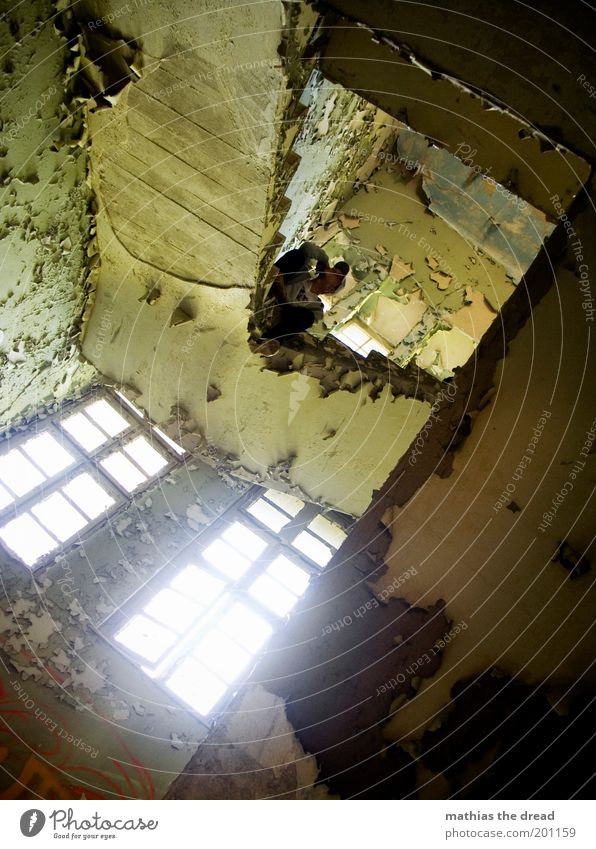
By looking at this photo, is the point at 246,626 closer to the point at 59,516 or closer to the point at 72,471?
the point at 59,516

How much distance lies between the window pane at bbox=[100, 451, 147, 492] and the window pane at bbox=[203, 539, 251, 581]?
0.84 metres

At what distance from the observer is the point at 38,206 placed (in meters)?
1.84

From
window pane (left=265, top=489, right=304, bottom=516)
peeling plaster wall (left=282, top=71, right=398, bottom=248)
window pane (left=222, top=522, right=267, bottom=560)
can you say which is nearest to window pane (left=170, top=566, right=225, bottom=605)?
window pane (left=222, top=522, right=267, bottom=560)

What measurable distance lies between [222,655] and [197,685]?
0.26 meters

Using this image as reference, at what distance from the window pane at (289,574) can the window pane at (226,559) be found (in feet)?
0.85

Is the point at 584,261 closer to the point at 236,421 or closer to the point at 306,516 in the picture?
the point at 236,421

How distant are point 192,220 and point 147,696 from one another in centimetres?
296

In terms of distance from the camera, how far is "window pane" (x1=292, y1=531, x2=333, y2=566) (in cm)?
423

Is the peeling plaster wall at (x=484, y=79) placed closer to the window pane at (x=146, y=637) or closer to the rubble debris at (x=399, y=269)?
the rubble debris at (x=399, y=269)

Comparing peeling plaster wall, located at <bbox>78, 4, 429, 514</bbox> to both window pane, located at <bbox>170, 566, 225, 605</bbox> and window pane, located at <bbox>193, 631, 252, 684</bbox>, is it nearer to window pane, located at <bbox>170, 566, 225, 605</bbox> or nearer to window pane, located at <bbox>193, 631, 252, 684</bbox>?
window pane, located at <bbox>170, 566, 225, 605</bbox>

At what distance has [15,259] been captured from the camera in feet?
6.22

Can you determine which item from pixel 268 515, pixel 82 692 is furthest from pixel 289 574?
pixel 82 692

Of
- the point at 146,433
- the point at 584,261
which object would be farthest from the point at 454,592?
the point at 146,433

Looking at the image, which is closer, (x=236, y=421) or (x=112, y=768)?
(x=236, y=421)
